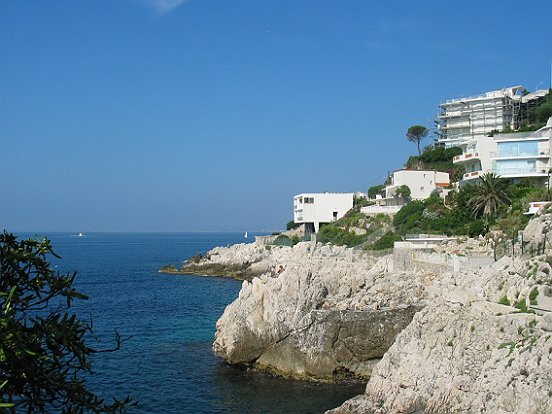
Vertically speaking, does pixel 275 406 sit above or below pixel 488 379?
below

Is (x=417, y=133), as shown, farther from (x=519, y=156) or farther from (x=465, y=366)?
(x=465, y=366)

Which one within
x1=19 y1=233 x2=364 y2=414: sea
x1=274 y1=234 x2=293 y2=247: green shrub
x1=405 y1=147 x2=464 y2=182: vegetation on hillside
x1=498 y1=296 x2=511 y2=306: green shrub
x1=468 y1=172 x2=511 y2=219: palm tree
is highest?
x1=405 y1=147 x2=464 y2=182: vegetation on hillside

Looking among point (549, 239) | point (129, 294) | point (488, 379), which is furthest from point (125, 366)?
point (129, 294)

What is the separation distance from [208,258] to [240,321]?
58.3 m

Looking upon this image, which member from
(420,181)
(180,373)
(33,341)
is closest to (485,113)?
(420,181)

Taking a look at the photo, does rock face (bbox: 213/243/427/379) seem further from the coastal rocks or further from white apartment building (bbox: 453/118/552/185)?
white apartment building (bbox: 453/118/552/185)

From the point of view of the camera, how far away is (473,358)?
797 inches

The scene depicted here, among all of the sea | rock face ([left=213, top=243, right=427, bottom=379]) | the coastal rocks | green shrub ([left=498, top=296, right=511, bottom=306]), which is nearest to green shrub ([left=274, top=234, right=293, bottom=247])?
the sea

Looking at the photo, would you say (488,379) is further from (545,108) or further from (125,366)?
(545,108)

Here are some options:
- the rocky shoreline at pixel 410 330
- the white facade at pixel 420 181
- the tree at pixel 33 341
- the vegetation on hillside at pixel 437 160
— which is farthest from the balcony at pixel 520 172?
the tree at pixel 33 341

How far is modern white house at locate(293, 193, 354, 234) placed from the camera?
3354 inches

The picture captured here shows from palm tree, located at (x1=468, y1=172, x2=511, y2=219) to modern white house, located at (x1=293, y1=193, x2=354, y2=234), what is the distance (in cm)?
3499

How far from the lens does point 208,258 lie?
8756 centimetres

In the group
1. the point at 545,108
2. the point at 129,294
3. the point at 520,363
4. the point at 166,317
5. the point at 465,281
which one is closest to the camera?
the point at 520,363
